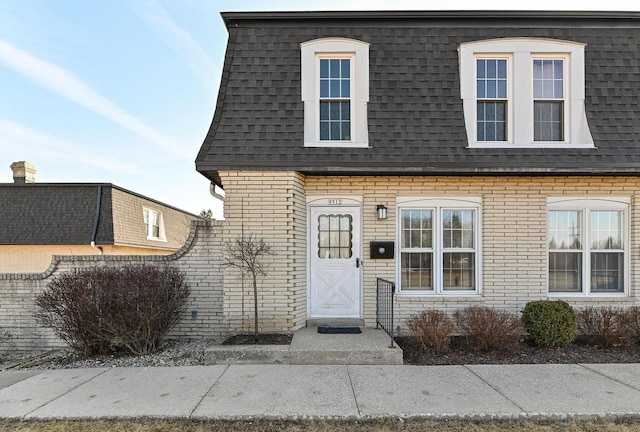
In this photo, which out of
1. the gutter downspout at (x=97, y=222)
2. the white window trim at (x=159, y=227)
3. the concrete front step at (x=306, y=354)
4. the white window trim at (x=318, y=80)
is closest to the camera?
the concrete front step at (x=306, y=354)

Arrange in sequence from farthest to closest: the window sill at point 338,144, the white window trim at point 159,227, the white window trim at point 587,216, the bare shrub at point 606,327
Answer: the white window trim at point 159,227
the white window trim at point 587,216
the window sill at point 338,144
the bare shrub at point 606,327

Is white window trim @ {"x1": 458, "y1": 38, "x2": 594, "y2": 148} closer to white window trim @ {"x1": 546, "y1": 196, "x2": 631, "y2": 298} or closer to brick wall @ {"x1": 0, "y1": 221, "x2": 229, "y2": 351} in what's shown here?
white window trim @ {"x1": 546, "y1": 196, "x2": 631, "y2": 298}

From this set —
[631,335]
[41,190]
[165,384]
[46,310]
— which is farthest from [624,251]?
[41,190]

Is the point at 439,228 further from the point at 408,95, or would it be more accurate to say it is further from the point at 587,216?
the point at 587,216

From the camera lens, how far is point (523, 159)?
653 centimetres

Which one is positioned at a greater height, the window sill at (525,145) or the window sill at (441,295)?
the window sill at (525,145)

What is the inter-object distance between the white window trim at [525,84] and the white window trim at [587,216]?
117 centimetres

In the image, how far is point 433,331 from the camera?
5.91 metres

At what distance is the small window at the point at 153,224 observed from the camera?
1474 cm

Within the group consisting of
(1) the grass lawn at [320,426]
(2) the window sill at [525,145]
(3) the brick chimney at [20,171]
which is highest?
(3) the brick chimney at [20,171]

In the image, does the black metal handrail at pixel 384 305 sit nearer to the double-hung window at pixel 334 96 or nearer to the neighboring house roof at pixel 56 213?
the double-hung window at pixel 334 96

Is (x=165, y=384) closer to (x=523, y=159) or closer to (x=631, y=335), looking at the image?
(x=523, y=159)

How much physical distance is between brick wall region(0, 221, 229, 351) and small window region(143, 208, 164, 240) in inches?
305

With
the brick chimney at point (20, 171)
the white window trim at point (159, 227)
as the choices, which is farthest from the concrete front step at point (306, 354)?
the brick chimney at point (20, 171)
